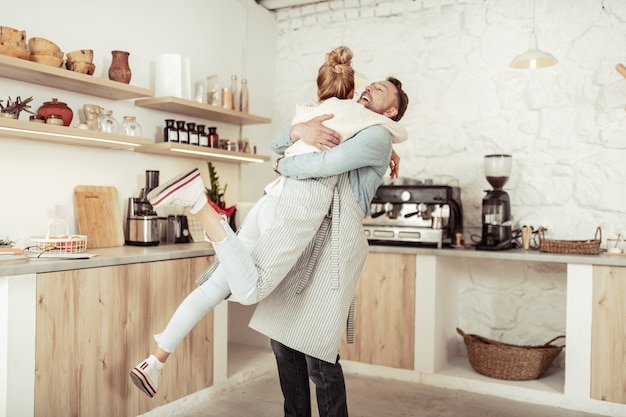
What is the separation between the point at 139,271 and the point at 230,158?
1403 mm

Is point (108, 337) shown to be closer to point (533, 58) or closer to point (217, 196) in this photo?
point (217, 196)

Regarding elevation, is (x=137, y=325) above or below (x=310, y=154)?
below

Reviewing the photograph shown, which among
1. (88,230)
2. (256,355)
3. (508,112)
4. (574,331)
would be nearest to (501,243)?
(574,331)

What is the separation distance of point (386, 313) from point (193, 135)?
65.1 inches

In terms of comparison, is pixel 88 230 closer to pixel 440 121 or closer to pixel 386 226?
pixel 386 226

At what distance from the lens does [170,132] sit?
350 centimetres

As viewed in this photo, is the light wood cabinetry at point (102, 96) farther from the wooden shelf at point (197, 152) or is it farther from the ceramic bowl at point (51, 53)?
the ceramic bowl at point (51, 53)

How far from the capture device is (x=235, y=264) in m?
1.89

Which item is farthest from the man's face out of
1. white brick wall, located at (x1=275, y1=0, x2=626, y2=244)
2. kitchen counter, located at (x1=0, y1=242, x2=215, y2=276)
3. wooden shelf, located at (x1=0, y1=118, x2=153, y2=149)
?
white brick wall, located at (x1=275, y1=0, x2=626, y2=244)

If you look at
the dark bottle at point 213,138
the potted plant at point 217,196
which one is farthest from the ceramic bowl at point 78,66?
the potted plant at point 217,196

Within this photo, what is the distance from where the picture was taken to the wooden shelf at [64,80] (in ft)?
8.45

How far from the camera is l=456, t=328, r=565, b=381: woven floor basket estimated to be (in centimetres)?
343

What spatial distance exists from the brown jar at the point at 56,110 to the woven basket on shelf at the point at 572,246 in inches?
105

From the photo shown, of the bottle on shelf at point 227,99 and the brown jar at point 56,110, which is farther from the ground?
the bottle on shelf at point 227,99
